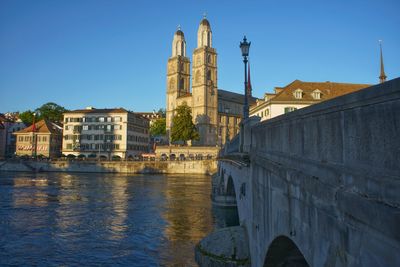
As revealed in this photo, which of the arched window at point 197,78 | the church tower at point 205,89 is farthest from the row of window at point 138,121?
the arched window at point 197,78

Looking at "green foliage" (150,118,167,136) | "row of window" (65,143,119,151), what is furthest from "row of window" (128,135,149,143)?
"green foliage" (150,118,167,136)

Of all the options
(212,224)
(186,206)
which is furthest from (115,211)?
(212,224)

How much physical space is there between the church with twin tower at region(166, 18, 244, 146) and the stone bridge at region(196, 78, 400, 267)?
104 m

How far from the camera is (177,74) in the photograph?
12925 cm

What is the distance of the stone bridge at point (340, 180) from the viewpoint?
3.87 metres

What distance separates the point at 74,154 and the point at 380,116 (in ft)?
381

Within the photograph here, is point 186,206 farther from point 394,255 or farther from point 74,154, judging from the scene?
point 74,154

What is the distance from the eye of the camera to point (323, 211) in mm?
5285

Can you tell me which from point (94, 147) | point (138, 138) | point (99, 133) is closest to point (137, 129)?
point (138, 138)

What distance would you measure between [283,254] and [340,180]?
16.0 ft

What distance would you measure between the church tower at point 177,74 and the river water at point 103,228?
84.7 m

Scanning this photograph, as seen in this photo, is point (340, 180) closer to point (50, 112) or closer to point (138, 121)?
point (138, 121)

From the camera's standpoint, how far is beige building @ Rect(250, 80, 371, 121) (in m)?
Result: 51.1

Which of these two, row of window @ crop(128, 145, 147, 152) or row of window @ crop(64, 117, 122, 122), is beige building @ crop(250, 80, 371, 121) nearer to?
row of window @ crop(64, 117, 122, 122)
